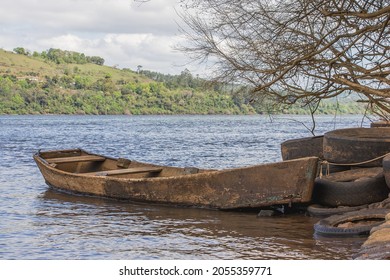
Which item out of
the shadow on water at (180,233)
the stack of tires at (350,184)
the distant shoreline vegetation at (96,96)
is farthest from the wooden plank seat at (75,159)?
the distant shoreline vegetation at (96,96)

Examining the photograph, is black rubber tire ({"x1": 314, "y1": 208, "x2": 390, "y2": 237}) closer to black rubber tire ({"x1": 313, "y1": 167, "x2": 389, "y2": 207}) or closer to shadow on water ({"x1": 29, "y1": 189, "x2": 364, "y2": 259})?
shadow on water ({"x1": 29, "y1": 189, "x2": 364, "y2": 259})

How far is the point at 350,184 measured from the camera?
1215 cm

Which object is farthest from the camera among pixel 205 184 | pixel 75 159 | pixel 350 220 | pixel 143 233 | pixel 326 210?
pixel 75 159

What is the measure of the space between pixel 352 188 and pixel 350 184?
10cm

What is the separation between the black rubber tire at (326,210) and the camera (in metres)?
11.6

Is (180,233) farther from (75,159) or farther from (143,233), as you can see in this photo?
(75,159)

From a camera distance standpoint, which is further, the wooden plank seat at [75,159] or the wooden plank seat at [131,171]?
the wooden plank seat at [75,159]

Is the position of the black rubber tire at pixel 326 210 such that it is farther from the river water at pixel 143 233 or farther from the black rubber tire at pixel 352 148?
the black rubber tire at pixel 352 148

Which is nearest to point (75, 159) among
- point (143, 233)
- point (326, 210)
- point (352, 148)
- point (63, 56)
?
point (143, 233)

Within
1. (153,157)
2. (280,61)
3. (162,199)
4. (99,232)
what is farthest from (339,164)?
(153,157)

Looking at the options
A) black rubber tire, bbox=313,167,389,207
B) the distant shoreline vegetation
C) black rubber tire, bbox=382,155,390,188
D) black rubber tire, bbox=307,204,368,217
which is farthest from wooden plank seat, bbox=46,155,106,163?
the distant shoreline vegetation

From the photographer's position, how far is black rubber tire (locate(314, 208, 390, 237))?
1027 centimetres

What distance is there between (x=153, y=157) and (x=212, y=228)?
2033 centimetres

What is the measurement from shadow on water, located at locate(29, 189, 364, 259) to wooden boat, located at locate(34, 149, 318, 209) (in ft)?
0.76
